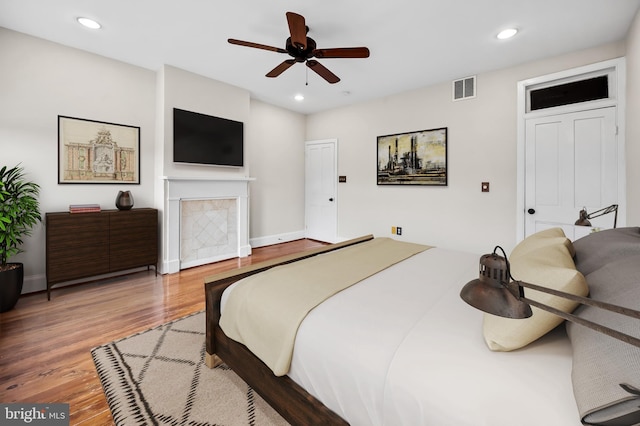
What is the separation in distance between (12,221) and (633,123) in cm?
587

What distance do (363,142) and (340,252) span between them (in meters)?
3.24

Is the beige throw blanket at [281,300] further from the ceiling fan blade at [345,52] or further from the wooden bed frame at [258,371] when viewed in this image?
the ceiling fan blade at [345,52]

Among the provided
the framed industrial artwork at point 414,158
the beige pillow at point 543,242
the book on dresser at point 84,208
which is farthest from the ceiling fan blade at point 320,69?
the book on dresser at point 84,208

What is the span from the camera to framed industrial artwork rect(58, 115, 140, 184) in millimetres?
3246

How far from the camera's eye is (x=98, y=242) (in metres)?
3.19

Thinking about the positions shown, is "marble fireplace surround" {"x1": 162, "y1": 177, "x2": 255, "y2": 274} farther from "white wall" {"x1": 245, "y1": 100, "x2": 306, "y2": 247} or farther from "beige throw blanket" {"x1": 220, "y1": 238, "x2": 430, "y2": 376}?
"beige throw blanket" {"x1": 220, "y1": 238, "x2": 430, "y2": 376}

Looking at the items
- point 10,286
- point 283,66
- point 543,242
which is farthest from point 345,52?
point 10,286

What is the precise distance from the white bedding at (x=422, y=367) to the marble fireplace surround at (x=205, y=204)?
316 centimetres

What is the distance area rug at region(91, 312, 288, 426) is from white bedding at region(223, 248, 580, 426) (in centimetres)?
53

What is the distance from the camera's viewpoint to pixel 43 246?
124 inches

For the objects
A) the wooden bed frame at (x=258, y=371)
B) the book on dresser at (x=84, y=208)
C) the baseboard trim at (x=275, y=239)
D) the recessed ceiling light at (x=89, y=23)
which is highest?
the recessed ceiling light at (x=89, y=23)

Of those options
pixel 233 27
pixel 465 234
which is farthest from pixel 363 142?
pixel 233 27

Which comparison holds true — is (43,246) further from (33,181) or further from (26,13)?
(26,13)

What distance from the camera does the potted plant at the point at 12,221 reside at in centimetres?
256
